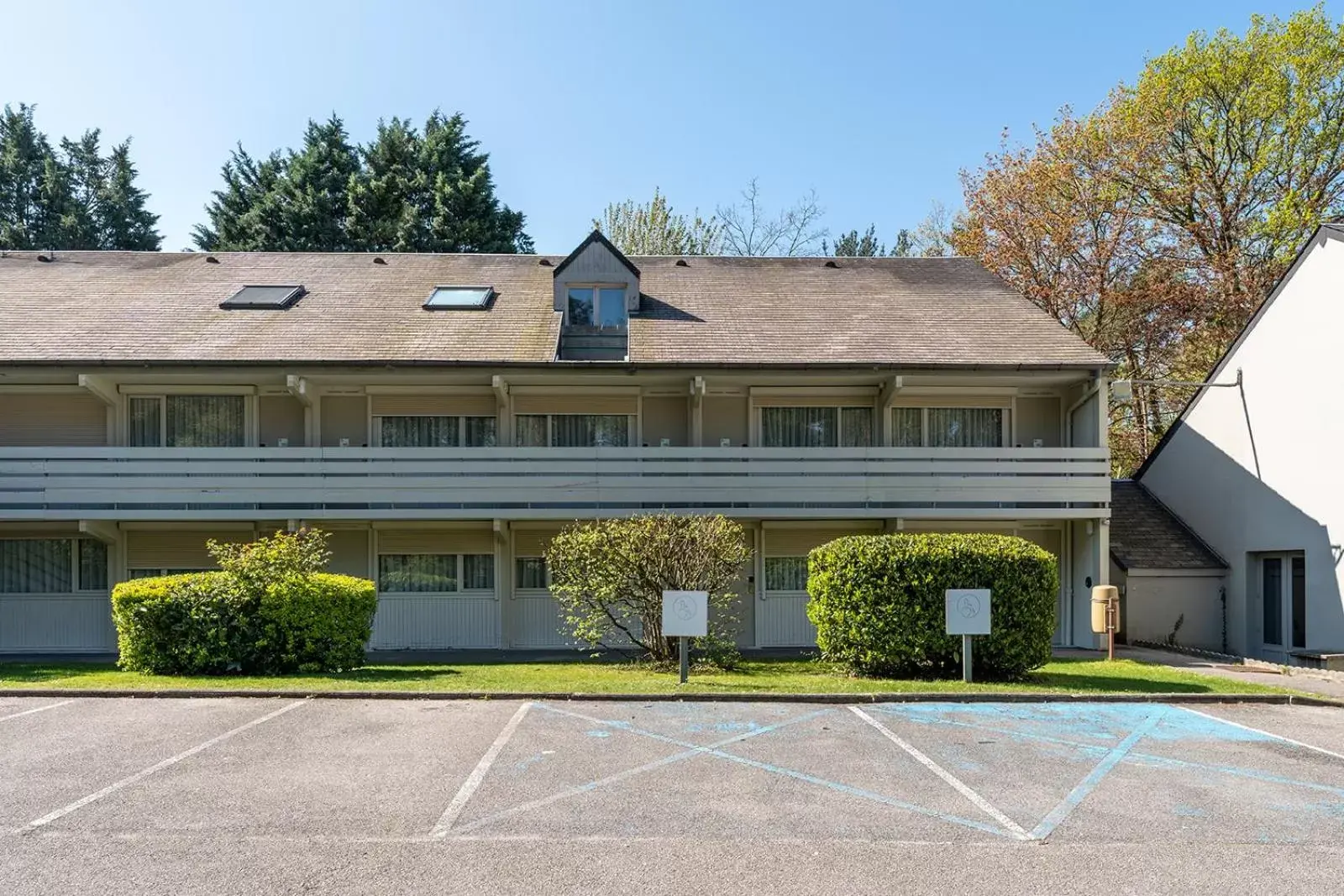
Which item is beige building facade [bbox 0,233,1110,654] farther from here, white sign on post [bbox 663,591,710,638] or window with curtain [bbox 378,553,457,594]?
white sign on post [bbox 663,591,710,638]

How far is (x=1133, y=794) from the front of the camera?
715 centimetres

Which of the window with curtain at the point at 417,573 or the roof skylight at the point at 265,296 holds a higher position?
the roof skylight at the point at 265,296

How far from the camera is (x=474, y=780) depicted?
7.38 metres

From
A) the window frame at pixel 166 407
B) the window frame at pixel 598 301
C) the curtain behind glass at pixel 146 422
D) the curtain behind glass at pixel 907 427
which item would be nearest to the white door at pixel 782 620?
the curtain behind glass at pixel 907 427

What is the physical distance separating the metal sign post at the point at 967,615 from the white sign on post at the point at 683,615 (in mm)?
3061

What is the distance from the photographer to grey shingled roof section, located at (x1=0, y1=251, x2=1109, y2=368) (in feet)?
56.4

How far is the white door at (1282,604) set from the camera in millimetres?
16797

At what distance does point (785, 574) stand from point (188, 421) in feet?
37.9

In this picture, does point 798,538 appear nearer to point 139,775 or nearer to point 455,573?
point 455,573

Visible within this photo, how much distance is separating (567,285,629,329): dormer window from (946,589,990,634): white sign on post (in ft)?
32.5

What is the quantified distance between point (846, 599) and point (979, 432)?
7.52 meters

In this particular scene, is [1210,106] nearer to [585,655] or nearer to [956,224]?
[956,224]

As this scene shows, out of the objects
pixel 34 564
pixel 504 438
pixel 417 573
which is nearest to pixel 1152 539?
pixel 504 438

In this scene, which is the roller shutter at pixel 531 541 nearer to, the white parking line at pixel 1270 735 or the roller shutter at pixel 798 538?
the roller shutter at pixel 798 538
